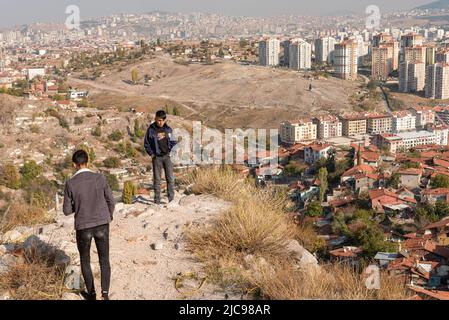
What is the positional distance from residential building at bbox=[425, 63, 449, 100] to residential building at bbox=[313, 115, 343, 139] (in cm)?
1415

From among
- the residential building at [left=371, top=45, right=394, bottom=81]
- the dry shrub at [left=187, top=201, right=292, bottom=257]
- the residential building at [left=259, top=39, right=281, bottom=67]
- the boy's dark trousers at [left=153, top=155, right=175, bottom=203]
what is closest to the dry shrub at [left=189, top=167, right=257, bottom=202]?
the boy's dark trousers at [left=153, top=155, right=175, bottom=203]

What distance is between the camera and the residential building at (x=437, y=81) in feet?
137

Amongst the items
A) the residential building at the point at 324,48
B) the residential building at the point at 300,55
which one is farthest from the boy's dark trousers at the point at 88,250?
the residential building at the point at 324,48

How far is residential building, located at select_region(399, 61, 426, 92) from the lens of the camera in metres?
44.3

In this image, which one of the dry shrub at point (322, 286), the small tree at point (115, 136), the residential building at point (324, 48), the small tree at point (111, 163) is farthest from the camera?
the residential building at point (324, 48)

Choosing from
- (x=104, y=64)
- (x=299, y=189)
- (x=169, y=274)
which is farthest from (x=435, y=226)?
(x=104, y=64)

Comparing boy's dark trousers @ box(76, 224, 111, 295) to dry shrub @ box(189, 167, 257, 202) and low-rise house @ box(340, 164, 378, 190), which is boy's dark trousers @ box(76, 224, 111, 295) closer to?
dry shrub @ box(189, 167, 257, 202)

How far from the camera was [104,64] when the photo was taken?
186 feet

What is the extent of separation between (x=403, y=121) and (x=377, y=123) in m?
1.80

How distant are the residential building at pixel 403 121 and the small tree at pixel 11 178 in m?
22.5

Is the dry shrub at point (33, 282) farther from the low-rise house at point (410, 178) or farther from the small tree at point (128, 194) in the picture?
the low-rise house at point (410, 178)

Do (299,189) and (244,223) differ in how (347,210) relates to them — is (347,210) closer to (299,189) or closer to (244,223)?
(299,189)
